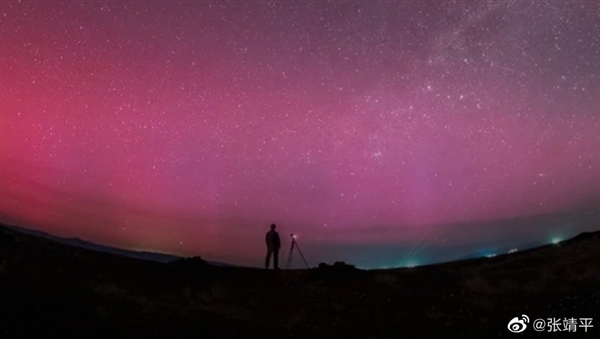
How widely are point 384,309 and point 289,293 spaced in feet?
12.3

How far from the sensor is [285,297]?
61.7 feet

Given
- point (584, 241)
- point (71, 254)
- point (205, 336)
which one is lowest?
point (205, 336)

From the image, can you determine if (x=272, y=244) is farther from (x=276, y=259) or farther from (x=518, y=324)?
(x=518, y=324)

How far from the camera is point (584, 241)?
23281mm

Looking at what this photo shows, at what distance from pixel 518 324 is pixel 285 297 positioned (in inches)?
301

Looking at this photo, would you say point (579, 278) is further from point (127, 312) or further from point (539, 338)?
point (127, 312)

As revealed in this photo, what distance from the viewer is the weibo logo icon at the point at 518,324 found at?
14192 millimetres

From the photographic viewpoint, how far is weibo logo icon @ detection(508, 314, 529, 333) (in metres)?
14.2

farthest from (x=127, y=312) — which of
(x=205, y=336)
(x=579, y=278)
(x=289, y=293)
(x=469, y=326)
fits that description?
(x=579, y=278)

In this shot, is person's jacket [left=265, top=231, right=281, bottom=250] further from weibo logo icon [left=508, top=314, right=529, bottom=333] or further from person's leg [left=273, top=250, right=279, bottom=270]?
weibo logo icon [left=508, top=314, right=529, bottom=333]

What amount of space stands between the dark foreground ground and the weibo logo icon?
21 centimetres

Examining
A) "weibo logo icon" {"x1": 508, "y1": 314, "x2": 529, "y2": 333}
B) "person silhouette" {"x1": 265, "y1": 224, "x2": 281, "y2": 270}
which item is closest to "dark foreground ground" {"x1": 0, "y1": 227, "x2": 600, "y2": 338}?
"weibo logo icon" {"x1": 508, "y1": 314, "x2": 529, "y2": 333}

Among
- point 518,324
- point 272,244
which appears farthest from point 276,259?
point 518,324

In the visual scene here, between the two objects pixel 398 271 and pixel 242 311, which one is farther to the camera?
pixel 398 271
